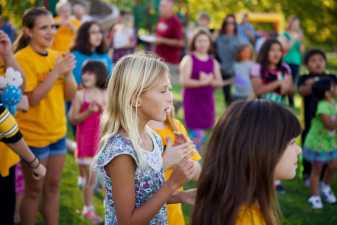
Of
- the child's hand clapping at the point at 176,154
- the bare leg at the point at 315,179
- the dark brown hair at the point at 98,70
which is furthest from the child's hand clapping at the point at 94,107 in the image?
the child's hand clapping at the point at 176,154

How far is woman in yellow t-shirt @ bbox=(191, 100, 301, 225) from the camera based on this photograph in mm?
2291

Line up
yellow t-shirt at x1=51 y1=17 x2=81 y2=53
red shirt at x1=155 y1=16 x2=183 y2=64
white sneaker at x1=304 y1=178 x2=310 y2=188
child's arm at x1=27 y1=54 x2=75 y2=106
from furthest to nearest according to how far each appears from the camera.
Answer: red shirt at x1=155 y1=16 x2=183 y2=64 < yellow t-shirt at x1=51 y1=17 x2=81 y2=53 < white sneaker at x1=304 y1=178 x2=310 y2=188 < child's arm at x1=27 y1=54 x2=75 y2=106

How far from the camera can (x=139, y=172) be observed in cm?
273

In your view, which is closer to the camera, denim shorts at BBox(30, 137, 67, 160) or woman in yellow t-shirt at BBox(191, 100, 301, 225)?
woman in yellow t-shirt at BBox(191, 100, 301, 225)

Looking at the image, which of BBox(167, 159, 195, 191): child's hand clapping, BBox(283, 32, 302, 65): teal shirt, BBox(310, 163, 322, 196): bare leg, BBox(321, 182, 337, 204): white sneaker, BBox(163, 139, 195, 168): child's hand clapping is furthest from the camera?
BBox(283, 32, 302, 65): teal shirt

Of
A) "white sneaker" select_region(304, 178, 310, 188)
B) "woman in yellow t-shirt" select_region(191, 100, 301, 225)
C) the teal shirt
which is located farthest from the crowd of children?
the teal shirt

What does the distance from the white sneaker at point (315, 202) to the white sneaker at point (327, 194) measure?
0.60ft

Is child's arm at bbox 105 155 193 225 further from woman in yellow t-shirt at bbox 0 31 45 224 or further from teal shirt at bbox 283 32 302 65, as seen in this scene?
teal shirt at bbox 283 32 302 65

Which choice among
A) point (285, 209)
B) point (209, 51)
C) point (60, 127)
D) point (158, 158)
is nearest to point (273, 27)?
point (209, 51)

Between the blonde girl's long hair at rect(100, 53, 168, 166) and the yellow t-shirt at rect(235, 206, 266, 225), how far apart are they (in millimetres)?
570

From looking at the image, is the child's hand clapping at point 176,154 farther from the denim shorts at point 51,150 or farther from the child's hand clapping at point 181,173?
the denim shorts at point 51,150

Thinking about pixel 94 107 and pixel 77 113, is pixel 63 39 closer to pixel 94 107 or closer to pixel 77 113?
pixel 77 113

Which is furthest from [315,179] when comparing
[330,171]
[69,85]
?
[69,85]

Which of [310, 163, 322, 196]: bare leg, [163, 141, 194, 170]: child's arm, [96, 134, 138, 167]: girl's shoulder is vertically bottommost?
[310, 163, 322, 196]: bare leg
